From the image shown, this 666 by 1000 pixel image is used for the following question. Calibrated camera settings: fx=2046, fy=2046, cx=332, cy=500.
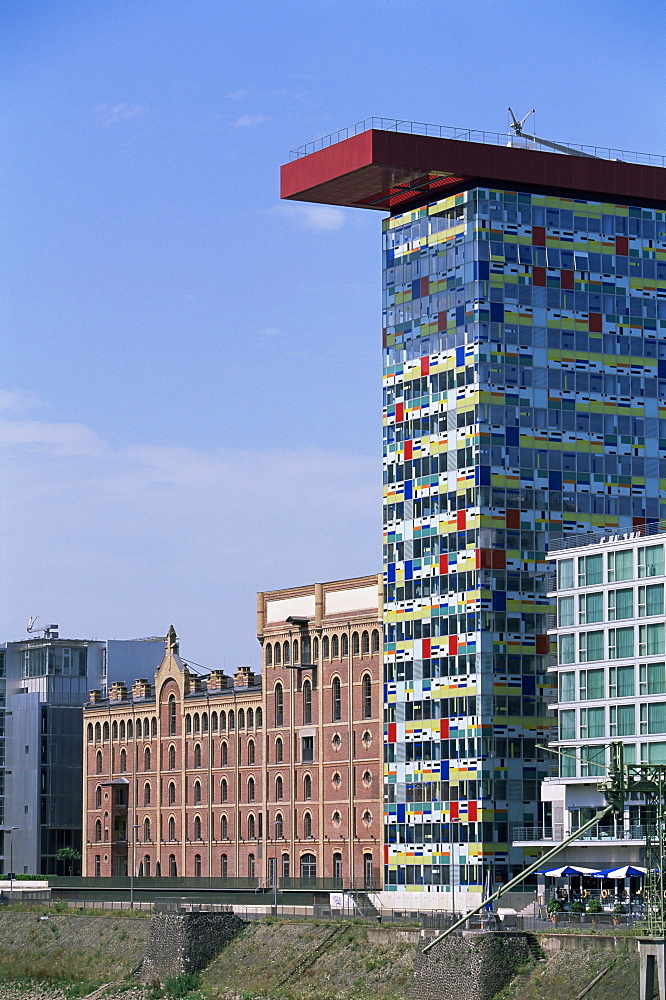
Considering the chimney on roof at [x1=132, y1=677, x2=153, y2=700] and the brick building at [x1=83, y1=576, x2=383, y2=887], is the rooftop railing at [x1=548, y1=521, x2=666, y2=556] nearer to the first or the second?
the brick building at [x1=83, y1=576, x2=383, y2=887]

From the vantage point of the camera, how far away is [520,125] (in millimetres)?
156875

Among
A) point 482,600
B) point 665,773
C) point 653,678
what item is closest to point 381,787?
point 482,600

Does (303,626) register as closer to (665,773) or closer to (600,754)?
(600,754)

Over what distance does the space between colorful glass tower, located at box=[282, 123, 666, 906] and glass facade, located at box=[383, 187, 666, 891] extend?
0.16 meters

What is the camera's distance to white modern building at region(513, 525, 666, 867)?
132375 millimetres

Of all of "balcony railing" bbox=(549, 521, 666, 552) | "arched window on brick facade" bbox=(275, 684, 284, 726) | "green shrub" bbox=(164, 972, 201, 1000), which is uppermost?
"balcony railing" bbox=(549, 521, 666, 552)

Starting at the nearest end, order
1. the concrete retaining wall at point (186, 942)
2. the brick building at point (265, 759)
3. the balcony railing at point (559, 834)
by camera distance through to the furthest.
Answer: the concrete retaining wall at point (186, 942)
the balcony railing at point (559, 834)
the brick building at point (265, 759)

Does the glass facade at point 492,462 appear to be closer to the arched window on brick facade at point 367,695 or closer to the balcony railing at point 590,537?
the balcony railing at point 590,537

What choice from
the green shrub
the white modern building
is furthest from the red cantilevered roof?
the green shrub

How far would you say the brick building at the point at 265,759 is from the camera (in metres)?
162

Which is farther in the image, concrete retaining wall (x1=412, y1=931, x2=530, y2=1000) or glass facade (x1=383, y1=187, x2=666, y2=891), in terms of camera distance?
glass facade (x1=383, y1=187, x2=666, y2=891)

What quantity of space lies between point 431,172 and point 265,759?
2121 inches

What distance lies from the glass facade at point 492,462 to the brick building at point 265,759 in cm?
772

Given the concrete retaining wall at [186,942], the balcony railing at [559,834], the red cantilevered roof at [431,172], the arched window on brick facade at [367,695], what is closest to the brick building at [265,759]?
the arched window on brick facade at [367,695]
